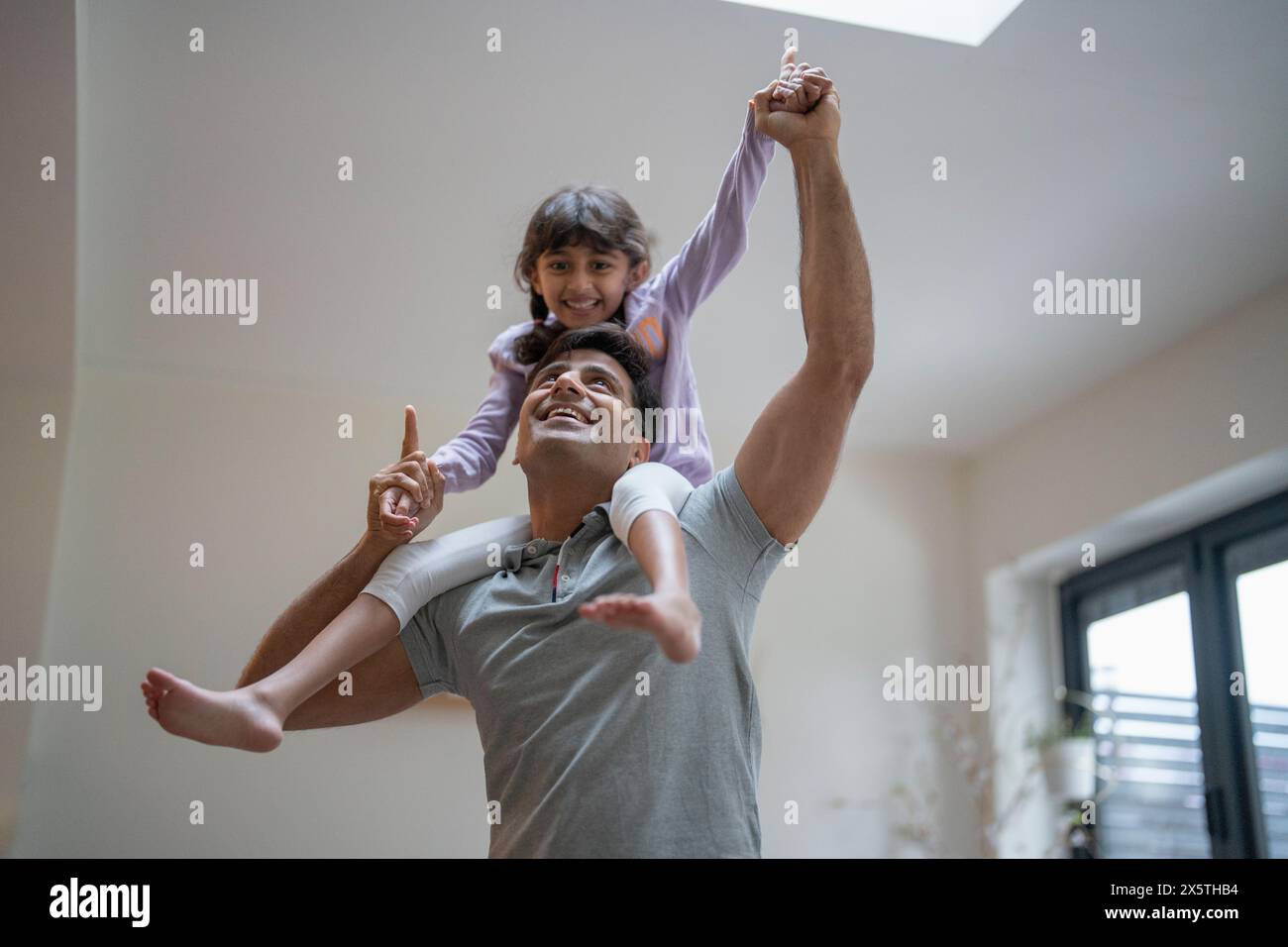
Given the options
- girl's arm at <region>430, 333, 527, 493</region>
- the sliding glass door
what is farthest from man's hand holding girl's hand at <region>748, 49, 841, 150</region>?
the sliding glass door

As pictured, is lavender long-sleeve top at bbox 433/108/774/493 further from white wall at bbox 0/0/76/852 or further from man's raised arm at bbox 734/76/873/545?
white wall at bbox 0/0/76/852

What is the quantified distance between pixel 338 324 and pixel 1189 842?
10.2 feet

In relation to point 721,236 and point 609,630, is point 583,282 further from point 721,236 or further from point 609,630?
point 609,630

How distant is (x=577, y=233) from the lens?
1910 mm

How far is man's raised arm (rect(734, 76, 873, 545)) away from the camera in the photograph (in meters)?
1.24

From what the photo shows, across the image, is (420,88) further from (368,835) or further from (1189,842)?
(1189,842)

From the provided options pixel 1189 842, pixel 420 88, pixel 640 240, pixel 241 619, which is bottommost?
pixel 1189 842

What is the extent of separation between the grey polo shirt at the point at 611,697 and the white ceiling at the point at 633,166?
175 centimetres

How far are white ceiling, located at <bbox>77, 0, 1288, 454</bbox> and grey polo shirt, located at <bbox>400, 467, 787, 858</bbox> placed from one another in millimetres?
1751

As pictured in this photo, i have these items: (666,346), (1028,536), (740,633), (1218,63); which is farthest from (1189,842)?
(740,633)

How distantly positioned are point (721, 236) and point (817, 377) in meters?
0.64

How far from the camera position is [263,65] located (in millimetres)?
2832

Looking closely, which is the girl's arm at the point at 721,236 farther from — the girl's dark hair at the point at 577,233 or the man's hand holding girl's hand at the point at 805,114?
the man's hand holding girl's hand at the point at 805,114

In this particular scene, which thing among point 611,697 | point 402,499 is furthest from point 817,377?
point 402,499
